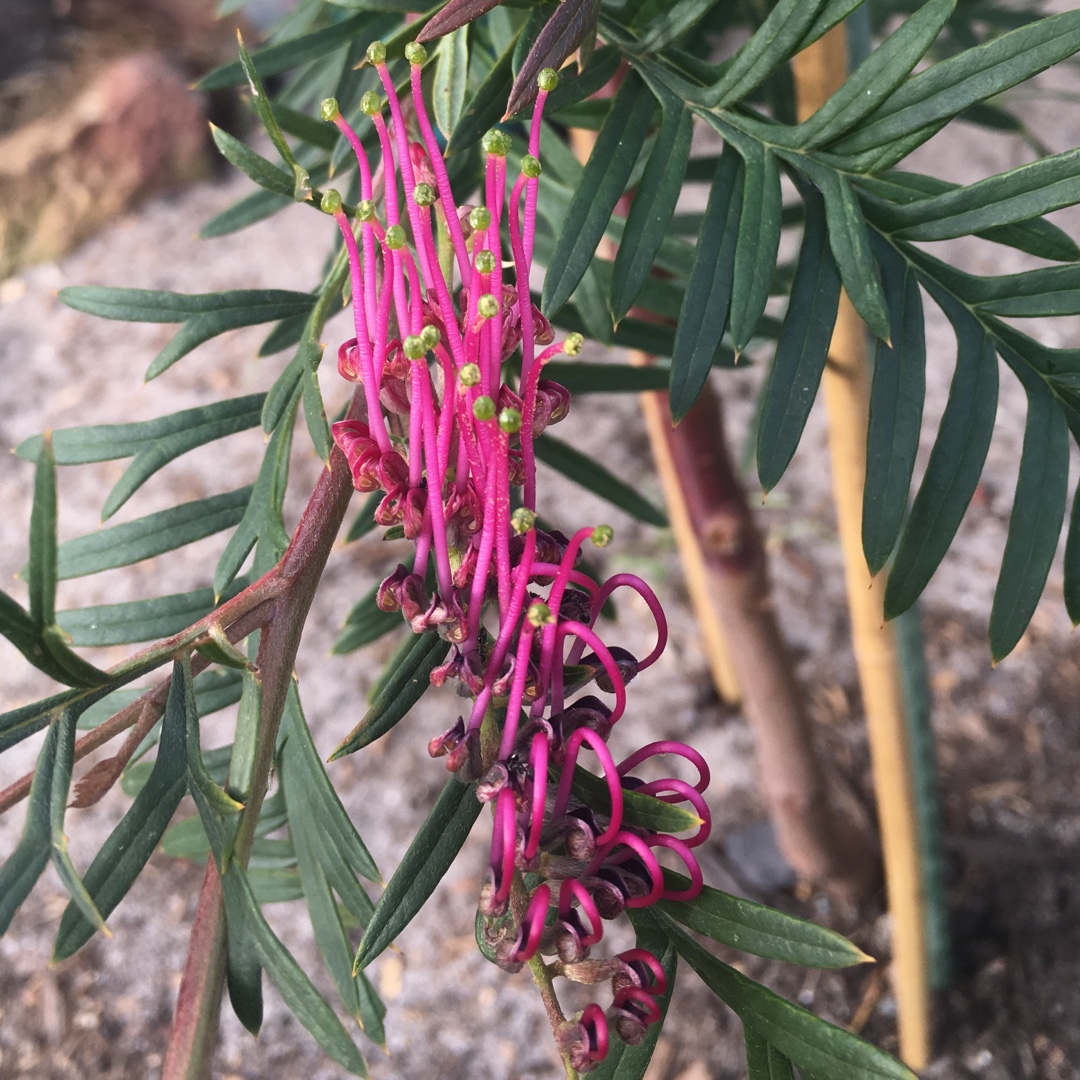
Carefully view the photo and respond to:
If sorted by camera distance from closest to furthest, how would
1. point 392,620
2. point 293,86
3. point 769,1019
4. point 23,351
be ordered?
point 769,1019
point 392,620
point 293,86
point 23,351

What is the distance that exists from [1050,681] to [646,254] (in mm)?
990

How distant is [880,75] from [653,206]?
104 millimetres

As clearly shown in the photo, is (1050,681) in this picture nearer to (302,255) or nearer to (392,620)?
(392,620)

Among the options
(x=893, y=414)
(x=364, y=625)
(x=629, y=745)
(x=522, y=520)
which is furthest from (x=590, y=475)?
(x=629, y=745)

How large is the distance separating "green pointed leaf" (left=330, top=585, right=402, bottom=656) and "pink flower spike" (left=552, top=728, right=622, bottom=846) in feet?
0.93

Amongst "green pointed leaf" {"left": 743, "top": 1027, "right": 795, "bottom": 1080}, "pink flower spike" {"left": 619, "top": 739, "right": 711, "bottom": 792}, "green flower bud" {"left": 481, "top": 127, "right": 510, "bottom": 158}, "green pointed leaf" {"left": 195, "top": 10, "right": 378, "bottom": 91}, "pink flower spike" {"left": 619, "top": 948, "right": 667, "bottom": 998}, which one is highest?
"green pointed leaf" {"left": 195, "top": 10, "right": 378, "bottom": 91}

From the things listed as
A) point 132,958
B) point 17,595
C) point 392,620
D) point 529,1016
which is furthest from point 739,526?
point 17,595

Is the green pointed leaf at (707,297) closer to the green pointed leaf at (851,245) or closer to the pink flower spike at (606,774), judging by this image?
the green pointed leaf at (851,245)

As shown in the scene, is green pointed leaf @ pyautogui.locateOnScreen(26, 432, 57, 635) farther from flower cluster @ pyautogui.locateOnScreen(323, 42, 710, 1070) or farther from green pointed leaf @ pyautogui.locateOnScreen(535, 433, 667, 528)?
green pointed leaf @ pyautogui.locateOnScreen(535, 433, 667, 528)

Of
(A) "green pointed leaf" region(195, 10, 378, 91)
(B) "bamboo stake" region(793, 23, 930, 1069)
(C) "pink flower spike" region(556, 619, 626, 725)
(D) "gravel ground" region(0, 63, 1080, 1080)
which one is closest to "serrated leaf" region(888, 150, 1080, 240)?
(B) "bamboo stake" region(793, 23, 930, 1069)

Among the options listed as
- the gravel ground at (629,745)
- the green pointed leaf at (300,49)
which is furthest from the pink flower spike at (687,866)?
the gravel ground at (629,745)

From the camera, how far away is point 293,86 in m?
0.81

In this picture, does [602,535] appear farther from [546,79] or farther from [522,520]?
[546,79]

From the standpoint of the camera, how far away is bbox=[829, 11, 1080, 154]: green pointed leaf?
382 mm
